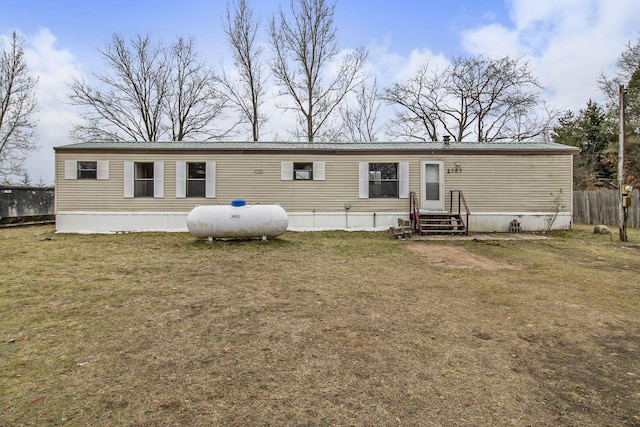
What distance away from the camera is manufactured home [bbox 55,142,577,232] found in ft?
37.1

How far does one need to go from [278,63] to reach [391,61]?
7226mm

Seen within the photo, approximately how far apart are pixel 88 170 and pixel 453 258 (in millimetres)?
11470

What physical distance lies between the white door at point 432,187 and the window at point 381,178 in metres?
0.93

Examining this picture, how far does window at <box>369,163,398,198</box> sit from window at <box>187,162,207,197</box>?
565 cm

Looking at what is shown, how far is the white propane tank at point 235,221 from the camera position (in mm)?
8734

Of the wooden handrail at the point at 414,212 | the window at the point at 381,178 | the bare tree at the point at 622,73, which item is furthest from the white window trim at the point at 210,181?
the bare tree at the point at 622,73

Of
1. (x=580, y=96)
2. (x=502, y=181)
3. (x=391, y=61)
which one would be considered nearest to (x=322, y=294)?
(x=502, y=181)

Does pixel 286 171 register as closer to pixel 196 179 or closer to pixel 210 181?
pixel 210 181

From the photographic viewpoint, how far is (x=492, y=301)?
4316 mm

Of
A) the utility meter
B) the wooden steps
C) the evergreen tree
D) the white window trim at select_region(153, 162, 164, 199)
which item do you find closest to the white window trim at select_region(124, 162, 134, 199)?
the white window trim at select_region(153, 162, 164, 199)

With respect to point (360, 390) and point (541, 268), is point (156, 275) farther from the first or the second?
point (541, 268)

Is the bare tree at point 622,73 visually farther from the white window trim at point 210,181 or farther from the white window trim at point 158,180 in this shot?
the white window trim at point 158,180

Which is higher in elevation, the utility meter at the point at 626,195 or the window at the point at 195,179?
the window at the point at 195,179

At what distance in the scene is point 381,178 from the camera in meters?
11.7
